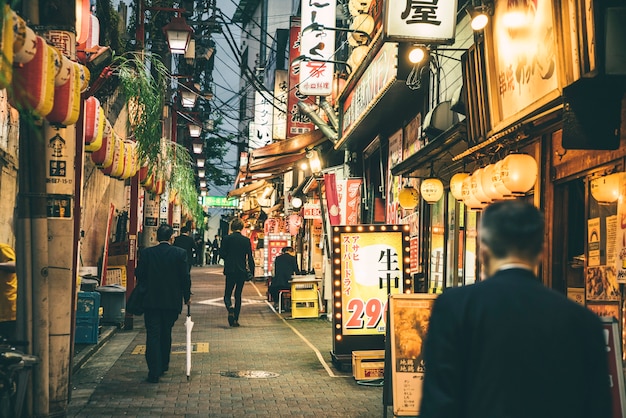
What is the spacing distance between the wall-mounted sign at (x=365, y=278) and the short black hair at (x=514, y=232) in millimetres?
8260

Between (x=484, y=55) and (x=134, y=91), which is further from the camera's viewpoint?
(x=134, y=91)

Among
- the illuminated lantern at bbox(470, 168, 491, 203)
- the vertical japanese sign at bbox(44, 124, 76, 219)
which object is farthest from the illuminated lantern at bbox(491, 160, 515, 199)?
the vertical japanese sign at bbox(44, 124, 76, 219)

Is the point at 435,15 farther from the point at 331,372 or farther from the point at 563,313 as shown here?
the point at 563,313

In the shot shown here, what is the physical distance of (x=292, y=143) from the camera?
23.4 meters

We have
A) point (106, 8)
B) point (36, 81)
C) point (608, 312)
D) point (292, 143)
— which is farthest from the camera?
point (292, 143)

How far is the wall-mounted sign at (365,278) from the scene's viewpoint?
1185 cm

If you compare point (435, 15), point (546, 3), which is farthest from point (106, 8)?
point (546, 3)

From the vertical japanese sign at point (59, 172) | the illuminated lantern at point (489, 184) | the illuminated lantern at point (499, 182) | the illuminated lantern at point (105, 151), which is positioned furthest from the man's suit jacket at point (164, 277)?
the illuminated lantern at point (499, 182)

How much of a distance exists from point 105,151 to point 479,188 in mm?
7224

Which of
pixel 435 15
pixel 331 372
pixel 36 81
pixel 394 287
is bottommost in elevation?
pixel 331 372

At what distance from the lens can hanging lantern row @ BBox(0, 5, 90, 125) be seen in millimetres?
5461

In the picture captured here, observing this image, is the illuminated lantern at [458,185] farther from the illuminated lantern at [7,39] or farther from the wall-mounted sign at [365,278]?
the illuminated lantern at [7,39]

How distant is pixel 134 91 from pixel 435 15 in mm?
4386

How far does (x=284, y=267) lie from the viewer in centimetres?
2359
